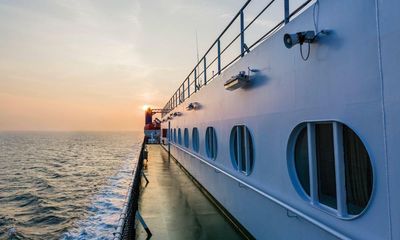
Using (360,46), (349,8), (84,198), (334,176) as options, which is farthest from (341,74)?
(84,198)

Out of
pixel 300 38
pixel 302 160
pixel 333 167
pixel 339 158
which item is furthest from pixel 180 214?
pixel 300 38

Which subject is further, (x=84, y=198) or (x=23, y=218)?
(x=84, y=198)

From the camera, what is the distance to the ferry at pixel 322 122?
2.35 metres

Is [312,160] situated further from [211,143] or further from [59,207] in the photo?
[59,207]

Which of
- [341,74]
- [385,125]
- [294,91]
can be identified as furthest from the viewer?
[294,91]

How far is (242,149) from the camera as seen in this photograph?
19.9ft

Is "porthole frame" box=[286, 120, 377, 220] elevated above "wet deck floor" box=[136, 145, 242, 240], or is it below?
above

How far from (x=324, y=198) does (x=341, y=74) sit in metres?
1.44

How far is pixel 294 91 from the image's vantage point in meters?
3.69

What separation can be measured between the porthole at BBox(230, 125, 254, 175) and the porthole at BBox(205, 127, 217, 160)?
4.90ft

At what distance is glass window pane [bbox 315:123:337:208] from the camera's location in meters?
3.23

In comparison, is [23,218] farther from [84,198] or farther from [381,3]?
[381,3]

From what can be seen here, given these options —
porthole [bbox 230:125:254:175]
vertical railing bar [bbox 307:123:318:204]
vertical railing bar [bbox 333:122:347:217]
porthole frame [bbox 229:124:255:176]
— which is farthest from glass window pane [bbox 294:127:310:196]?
porthole [bbox 230:125:254:175]

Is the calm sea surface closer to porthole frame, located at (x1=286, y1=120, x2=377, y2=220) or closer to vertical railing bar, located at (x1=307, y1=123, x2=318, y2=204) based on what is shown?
porthole frame, located at (x1=286, y1=120, x2=377, y2=220)
